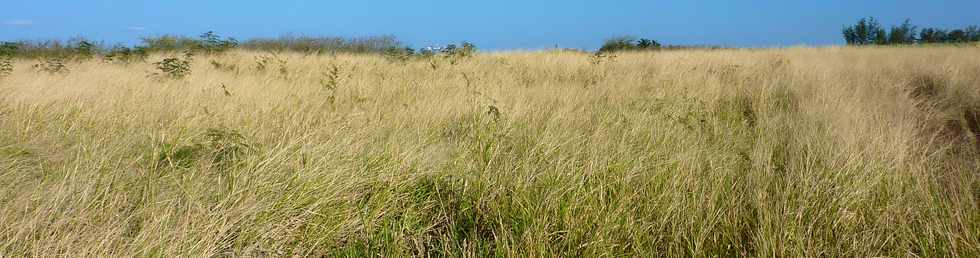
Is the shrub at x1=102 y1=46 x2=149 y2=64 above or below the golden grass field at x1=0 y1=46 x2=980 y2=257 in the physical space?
above

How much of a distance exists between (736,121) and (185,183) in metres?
3.64

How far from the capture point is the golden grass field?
2.01 metres

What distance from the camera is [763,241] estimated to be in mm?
1902

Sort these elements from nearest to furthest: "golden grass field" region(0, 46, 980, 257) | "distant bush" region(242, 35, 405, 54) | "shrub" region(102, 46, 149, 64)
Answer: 1. "golden grass field" region(0, 46, 980, 257)
2. "shrub" region(102, 46, 149, 64)
3. "distant bush" region(242, 35, 405, 54)

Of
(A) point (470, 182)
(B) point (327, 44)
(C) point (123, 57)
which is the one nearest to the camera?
(A) point (470, 182)

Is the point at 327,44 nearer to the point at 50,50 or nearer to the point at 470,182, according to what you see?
the point at 50,50

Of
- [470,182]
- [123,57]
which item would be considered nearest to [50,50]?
[123,57]

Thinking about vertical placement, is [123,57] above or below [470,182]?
above

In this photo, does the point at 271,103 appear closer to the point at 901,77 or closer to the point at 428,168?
the point at 428,168

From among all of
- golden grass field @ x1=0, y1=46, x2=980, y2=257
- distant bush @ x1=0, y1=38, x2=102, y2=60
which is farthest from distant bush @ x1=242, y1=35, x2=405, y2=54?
golden grass field @ x1=0, y1=46, x2=980, y2=257

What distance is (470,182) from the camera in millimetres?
2607

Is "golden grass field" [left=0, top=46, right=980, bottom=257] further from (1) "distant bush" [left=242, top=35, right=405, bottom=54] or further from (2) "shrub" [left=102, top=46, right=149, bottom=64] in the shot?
(1) "distant bush" [left=242, top=35, right=405, bottom=54]

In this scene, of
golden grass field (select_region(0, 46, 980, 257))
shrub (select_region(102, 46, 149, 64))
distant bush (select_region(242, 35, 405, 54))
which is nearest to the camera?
golden grass field (select_region(0, 46, 980, 257))

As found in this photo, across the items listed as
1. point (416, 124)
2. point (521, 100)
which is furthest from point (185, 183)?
point (521, 100)
